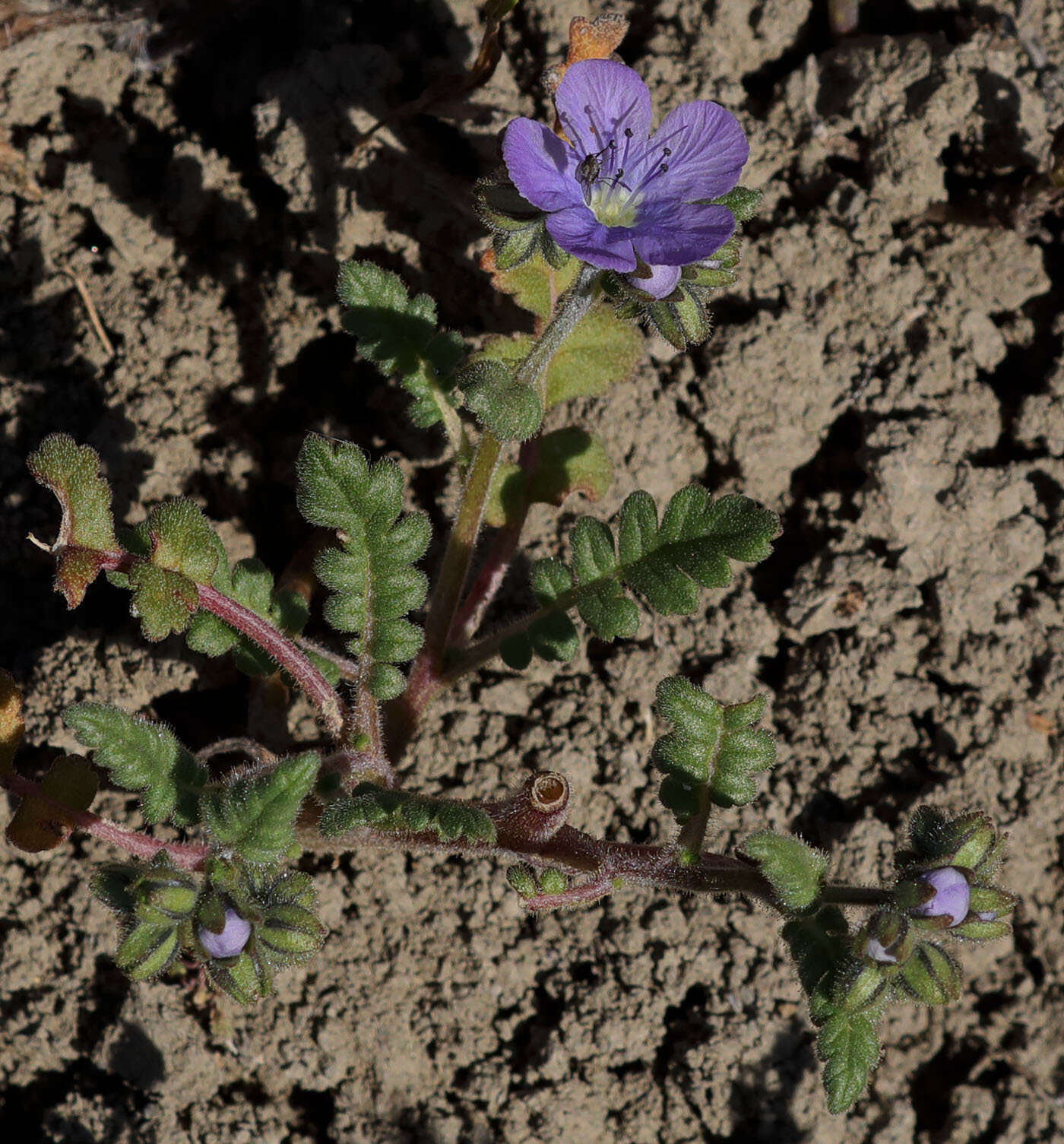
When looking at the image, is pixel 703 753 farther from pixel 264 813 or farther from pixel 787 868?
pixel 264 813

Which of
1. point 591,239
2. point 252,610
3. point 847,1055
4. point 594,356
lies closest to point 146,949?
point 252,610

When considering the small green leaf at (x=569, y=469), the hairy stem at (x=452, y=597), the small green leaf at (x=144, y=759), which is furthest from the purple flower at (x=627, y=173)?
the small green leaf at (x=144, y=759)

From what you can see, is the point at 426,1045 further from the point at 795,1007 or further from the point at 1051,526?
the point at 1051,526

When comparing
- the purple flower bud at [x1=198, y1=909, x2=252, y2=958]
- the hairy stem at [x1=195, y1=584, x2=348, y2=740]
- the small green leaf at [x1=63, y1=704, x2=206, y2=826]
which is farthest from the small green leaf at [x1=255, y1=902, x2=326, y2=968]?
the hairy stem at [x1=195, y1=584, x2=348, y2=740]

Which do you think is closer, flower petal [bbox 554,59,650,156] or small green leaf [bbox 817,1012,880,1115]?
small green leaf [bbox 817,1012,880,1115]

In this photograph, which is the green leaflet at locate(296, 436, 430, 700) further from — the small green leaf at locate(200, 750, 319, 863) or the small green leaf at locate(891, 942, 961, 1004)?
the small green leaf at locate(891, 942, 961, 1004)
